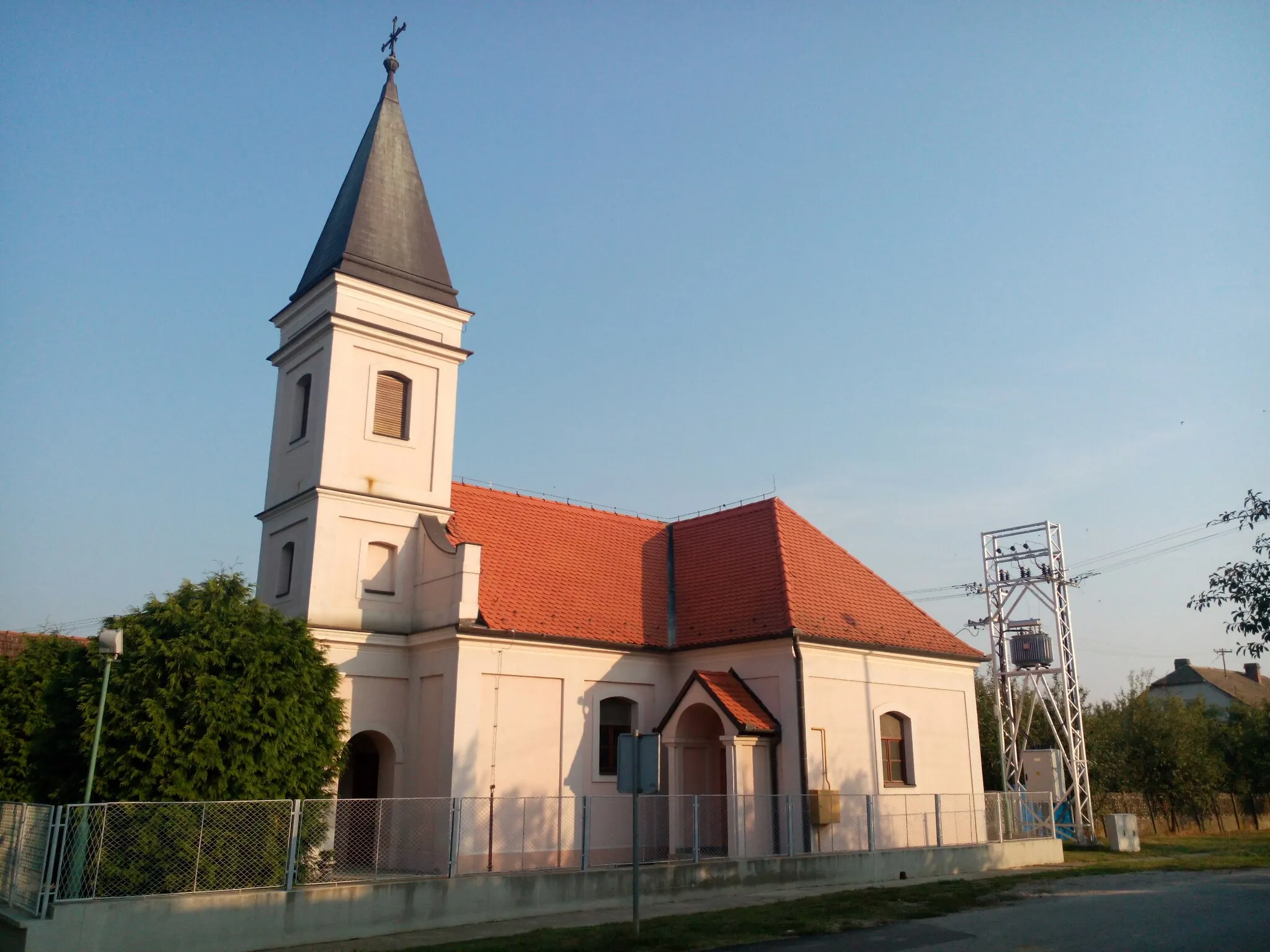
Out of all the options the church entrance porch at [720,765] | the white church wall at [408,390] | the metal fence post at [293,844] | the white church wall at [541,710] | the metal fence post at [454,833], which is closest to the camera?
the metal fence post at [293,844]

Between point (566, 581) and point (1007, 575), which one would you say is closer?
point (566, 581)

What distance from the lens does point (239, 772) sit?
1642 cm

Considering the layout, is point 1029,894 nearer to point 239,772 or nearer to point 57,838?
point 239,772

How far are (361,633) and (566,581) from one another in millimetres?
5597

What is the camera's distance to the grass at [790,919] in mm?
13617

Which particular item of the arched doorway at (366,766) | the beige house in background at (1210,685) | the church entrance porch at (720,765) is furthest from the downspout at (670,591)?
the beige house in background at (1210,685)

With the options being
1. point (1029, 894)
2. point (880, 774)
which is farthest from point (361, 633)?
point (1029, 894)

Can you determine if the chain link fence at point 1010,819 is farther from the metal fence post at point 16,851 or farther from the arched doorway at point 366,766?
the metal fence post at point 16,851

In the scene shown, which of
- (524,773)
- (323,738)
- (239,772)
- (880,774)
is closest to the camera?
(239,772)

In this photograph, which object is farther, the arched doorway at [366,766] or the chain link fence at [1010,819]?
the chain link fence at [1010,819]

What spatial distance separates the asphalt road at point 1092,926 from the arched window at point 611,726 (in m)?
9.72

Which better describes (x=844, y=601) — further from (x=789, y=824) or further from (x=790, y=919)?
(x=790, y=919)

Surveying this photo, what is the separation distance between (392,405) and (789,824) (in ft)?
45.4

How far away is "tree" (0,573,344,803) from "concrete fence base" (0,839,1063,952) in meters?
2.50
